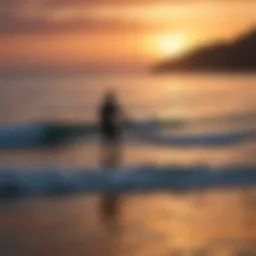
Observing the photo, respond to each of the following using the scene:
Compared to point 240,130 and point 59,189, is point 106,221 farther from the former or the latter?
point 240,130

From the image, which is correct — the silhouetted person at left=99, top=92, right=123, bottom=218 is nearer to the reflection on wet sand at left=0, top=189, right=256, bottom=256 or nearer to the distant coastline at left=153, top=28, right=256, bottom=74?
the reflection on wet sand at left=0, top=189, right=256, bottom=256

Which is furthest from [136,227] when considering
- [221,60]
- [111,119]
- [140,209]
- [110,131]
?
[221,60]

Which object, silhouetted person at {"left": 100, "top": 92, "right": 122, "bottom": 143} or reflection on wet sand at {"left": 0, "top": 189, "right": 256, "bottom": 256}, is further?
silhouetted person at {"left": 100, "top": 92, "right": 122, "bottom": 143}

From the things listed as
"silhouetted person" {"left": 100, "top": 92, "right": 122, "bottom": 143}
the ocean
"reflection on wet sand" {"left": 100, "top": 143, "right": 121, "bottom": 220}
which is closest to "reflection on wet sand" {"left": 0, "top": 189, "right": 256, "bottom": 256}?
the ocean

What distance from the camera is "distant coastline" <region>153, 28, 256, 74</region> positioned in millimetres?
103438

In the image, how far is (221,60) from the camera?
399ft

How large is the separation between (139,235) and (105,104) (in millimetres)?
9190

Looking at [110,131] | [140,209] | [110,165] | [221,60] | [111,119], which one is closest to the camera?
[140,209]

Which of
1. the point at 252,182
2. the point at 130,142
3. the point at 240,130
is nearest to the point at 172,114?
the point at 240,130

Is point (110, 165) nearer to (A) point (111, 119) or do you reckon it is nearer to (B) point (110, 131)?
(A) point (111, 119)

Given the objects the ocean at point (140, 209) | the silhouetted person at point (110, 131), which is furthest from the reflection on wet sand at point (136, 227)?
the silhouetted person at point (110, 131)

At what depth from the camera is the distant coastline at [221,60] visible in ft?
339

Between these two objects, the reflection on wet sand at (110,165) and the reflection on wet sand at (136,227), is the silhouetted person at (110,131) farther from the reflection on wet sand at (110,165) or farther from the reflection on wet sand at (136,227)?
the reflection on wet sand at (136,227)

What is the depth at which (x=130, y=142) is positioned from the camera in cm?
2381
